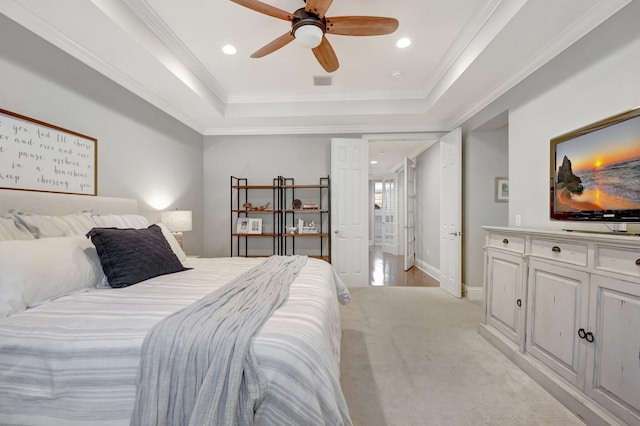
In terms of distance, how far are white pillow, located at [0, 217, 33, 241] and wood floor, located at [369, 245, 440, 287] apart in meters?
4.10

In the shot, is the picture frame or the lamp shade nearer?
the lamp shade

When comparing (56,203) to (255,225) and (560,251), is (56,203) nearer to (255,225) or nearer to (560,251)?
(255,225)

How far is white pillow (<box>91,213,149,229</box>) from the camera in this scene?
205 cm

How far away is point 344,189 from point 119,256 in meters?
3.10

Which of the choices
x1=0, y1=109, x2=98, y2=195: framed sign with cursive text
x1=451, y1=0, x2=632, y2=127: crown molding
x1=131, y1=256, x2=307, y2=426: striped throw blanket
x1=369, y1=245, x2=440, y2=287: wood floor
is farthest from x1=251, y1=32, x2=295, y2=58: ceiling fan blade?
x1=369, y1=245, x2=440, y2=287: wood floor

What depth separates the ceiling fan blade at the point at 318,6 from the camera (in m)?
1.77

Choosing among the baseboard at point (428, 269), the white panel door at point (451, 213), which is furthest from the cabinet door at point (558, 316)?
the baseboard at point (428, 269)

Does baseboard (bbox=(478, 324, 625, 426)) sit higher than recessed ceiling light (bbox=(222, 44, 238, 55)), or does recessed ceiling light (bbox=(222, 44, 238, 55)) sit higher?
recessed ceiling light (bbox=(222, 44, 238, 55))

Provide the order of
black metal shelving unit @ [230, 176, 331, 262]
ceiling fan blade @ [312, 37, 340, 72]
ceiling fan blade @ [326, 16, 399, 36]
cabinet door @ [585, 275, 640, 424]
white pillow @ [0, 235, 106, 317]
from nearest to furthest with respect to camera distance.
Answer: white pillow @ [0, 235, 106, 317]
cabinet door @ [585, 275, 640, 424]
ceiling fan blade @ [326, 16, 399, 36]
ceiling fan blade @ [312, 37, 340, 72]
black metal shelving unit @ [230, 176, 331, 262]

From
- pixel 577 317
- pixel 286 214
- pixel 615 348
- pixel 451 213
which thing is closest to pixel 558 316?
pixel 577 317

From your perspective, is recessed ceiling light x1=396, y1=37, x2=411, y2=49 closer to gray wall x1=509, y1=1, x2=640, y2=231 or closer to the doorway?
gray wall x1=509, y1=1, x2=640, y2=231

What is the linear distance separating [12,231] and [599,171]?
3619 mm

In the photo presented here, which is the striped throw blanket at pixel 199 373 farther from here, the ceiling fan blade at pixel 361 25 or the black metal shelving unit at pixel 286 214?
the black metal shelving unit at pixel 286 214

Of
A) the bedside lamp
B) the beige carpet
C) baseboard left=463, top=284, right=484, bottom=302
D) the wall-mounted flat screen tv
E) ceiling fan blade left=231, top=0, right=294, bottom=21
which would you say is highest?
ceiling fan blade left=231, top=0, right=294, bottom=21
